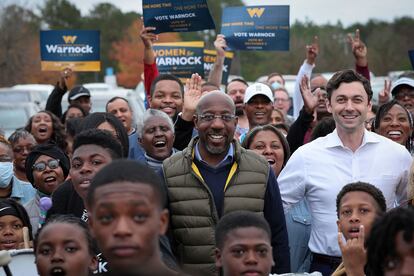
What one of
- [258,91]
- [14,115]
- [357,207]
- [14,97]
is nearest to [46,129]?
[258,91]

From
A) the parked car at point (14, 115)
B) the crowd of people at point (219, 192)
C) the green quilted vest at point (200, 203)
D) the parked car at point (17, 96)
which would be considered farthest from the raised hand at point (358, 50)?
the parked car at point (17, 96)

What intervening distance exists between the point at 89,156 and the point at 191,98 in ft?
7.46

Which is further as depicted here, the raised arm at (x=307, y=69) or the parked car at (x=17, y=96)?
the parked car at (x=17, y=96)

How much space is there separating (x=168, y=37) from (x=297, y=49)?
10.9m

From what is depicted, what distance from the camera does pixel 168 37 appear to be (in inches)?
2685

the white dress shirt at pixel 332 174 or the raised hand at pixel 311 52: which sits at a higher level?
the raised hand at pixel 311 52

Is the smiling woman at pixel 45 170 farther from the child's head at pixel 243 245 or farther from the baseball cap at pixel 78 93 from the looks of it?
the baseball cap at pixel 78 93

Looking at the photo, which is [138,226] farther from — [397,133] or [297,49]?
[297,49]

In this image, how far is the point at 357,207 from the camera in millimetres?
6719

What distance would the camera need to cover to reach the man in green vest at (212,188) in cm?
684

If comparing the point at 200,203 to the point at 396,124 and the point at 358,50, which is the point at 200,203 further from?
the point at 358,50

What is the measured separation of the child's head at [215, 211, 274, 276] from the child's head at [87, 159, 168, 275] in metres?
1.41

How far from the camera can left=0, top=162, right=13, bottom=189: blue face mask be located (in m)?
9.27

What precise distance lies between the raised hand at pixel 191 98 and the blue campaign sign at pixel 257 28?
5.04 m
